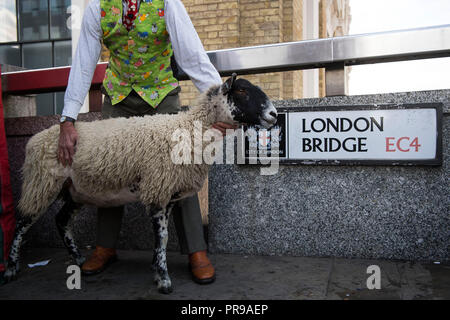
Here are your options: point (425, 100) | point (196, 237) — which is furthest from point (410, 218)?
point (196, 237)

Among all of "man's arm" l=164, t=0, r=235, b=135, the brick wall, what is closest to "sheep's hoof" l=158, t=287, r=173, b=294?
"man's arm" l=164, t=0, r=235, b=135

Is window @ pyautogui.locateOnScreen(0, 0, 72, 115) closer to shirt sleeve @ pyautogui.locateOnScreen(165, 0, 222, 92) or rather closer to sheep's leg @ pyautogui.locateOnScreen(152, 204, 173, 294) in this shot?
shirt sleeve @ pyautogui.locateOnScreen(165, 0, 222, 92)

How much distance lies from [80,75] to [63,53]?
456 cm

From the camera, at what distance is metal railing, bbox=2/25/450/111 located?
2986mm

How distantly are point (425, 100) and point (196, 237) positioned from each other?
77.5 inches

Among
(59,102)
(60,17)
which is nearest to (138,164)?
(59,102)

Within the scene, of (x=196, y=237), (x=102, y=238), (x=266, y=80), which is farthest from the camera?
(x=266, y=80)

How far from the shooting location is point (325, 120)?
3164 millimetres

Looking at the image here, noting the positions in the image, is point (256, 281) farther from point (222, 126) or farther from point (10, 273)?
point (10, 273)

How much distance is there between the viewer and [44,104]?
692 cm

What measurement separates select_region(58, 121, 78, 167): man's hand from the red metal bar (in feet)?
3.55

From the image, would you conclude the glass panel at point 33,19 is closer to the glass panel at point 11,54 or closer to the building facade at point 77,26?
the building facade at point 77,26

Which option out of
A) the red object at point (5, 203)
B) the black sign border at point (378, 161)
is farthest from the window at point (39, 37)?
the black sign border at point (378, 161)

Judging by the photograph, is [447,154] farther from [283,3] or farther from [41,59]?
[41,59]
